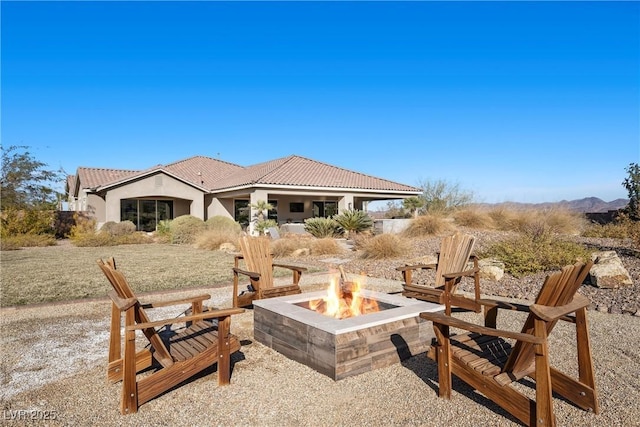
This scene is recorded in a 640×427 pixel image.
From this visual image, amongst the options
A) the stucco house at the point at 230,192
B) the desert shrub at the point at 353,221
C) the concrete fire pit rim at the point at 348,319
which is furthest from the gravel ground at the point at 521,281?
the stucco house at the point at 230,192

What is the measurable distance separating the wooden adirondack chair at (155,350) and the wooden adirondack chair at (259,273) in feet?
5.74

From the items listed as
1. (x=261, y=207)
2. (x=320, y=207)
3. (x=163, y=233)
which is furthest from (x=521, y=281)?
(x=320, y=207)

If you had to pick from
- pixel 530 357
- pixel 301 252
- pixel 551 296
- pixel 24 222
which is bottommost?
pixel 301 252

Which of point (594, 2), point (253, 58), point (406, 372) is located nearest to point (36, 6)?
point (253, 58)

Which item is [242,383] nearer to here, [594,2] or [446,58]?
[594,2]

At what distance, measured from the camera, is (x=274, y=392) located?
3.13m

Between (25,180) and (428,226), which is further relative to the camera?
(25,180)

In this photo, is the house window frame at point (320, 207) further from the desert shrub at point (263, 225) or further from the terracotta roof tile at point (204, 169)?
the desert shrub at point (263, 225)

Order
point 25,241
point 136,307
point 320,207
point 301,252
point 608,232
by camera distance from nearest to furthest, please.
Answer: point 136,307
point 301,252
point 608,232
point 25,241
point 320,207

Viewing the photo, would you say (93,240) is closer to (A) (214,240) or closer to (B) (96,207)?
(A) (214,240)

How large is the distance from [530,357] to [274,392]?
1955 millimetres

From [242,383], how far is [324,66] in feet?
54.0

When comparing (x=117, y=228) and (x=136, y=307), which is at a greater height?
(x=117, y=228)

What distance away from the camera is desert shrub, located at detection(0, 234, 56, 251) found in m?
15.5
